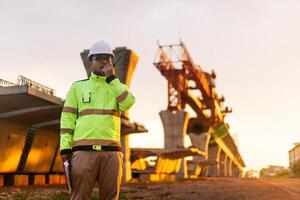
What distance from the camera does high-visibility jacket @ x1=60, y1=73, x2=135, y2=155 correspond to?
4.64 metres

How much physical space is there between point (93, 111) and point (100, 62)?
505mm

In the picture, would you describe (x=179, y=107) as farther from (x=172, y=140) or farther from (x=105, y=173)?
(x=105, y=173)

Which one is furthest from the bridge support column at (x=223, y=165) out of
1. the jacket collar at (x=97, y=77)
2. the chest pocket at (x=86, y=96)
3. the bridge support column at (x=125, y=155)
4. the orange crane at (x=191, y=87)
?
the chest pocket at (x=86, y=96)

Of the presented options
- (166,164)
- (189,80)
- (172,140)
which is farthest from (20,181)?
(189,80)

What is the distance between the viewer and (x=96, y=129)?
4680mm

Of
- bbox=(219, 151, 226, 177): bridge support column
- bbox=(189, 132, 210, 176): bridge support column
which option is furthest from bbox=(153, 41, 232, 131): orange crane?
bbox=(219, 151, 226, 177): bridge support column

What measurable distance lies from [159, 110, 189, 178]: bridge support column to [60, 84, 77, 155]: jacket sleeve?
5378 centimetres

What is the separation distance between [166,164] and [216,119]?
2471 centimetres

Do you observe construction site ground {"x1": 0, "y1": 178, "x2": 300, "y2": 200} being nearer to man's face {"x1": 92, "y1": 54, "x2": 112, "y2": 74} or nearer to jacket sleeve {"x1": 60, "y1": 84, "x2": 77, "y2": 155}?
jacket sleeve {"x1": 60, "y1": 84, "x2": 77, "y2": 155}

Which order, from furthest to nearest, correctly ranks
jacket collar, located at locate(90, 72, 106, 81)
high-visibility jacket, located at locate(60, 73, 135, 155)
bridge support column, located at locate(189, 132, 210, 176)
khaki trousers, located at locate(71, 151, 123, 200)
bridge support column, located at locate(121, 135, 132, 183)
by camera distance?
bridge support column, located at locate(189, 132, 210, 176), bridge support column, located at locate(121, 135, 132, 183), jacket collar, located at locate(90, 72, 106, 81), high-visibility jacket, located at locate(60, 73, 135, 155), khaki trousers, located at locate(71, 151, 123, 200)

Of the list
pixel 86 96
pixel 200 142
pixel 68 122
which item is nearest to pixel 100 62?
pixel 86 96

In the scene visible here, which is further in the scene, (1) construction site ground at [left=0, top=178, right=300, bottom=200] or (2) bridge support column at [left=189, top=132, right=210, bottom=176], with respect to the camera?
(2) bridge support column at [left=189, top=132, right=210, bottom=176]

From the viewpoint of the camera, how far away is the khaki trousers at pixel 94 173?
449 centimetres

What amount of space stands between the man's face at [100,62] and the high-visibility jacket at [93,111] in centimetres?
8
